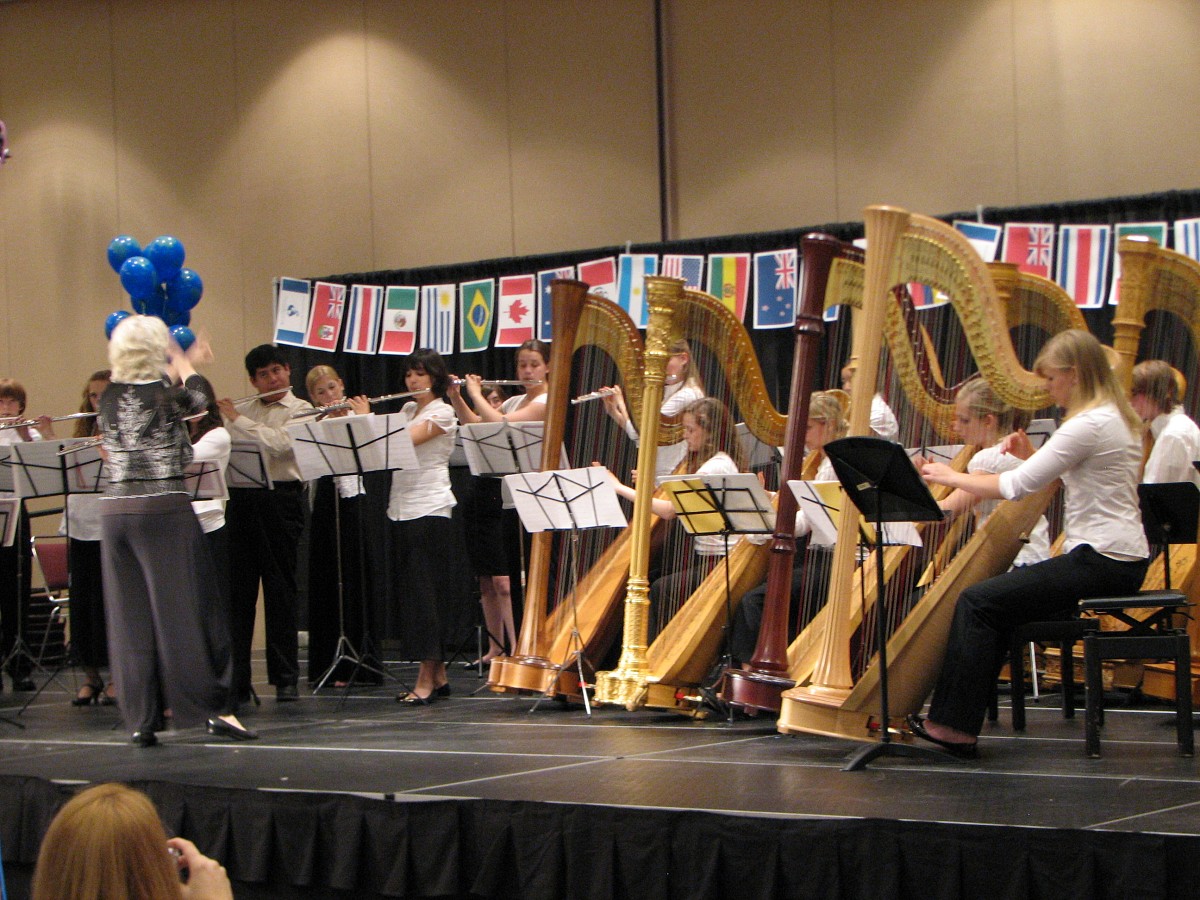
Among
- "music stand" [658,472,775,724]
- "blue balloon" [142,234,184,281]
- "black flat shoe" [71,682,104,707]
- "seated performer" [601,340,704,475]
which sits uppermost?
"blue balloon" [142,234,184,281]

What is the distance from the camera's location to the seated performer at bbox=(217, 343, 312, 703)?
643 cm

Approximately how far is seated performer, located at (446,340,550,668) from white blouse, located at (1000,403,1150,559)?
3180mm

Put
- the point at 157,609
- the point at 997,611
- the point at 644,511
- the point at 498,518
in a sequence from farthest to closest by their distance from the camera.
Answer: the point at 498,518 → the point at 644,511 → the point at 157,609 → the point at 997,611

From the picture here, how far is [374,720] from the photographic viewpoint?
5.64 m

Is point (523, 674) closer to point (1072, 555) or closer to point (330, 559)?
point (330, 559)

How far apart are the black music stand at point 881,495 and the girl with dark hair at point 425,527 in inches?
100

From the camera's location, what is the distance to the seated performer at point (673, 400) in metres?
5.99

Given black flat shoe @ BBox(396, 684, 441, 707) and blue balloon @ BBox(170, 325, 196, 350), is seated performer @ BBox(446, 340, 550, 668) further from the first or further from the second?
blue balloon @ BBox(170, 325, 196, 350)

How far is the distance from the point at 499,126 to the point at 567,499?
4.98 meters

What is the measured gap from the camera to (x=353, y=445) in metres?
5.82

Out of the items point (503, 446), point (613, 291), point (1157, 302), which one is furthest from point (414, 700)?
point (613, 291)

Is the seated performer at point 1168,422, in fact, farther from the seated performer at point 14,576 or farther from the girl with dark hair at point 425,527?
the seated performer at point 14,576

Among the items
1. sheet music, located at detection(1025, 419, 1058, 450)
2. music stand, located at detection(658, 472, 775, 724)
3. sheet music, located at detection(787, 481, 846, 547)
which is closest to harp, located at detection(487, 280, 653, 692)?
music stand, located at detection(658, 472, 775, 724)

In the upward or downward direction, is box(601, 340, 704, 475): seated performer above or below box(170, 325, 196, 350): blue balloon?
below
